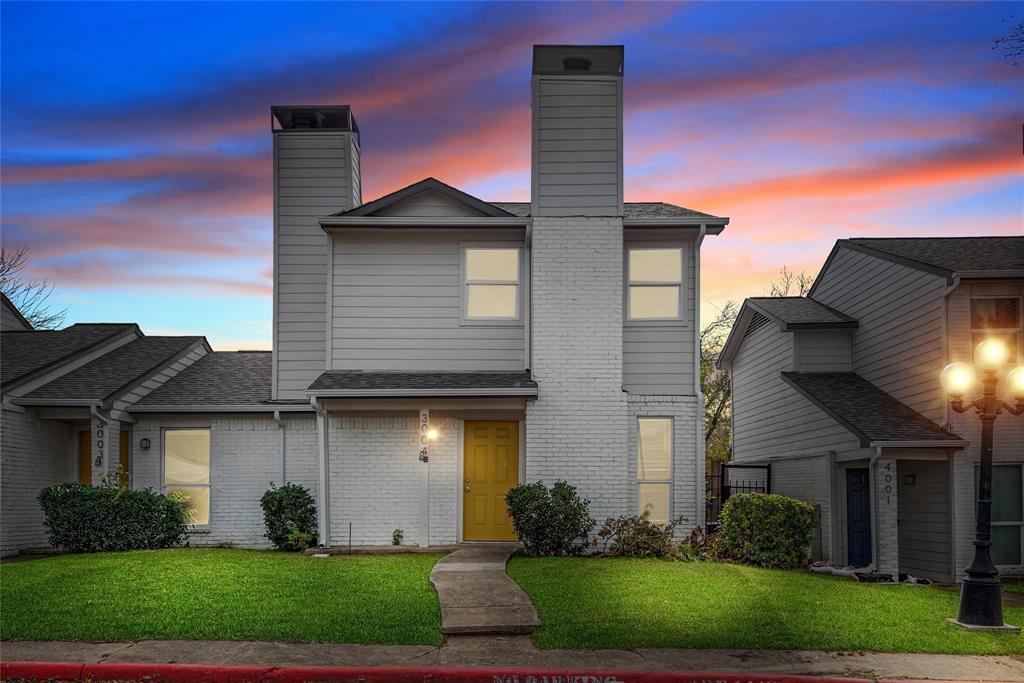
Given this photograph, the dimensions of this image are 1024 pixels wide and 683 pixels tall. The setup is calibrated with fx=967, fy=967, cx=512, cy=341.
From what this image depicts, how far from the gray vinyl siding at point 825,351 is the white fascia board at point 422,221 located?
7022mm

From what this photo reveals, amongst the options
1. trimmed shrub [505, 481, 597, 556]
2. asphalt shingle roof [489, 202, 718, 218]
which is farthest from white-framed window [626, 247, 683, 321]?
trimmed shrub [505, 481, 597, 556]

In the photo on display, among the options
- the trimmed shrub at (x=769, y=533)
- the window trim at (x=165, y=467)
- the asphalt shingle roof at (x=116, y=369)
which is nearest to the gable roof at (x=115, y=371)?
the asphalt shingle roof at (x=116, y=369)

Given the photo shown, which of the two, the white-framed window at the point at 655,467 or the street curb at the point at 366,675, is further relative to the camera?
the white-framed window at the point at 655,467

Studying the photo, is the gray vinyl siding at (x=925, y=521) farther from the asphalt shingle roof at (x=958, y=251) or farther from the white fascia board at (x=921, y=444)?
the asphalt shingle roof at (x=958, y=251)

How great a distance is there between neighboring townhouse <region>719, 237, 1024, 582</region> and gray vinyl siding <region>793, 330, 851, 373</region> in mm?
21

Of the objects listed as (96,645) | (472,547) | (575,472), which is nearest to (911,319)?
(575,472)

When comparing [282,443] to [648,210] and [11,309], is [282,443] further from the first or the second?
[11,309]

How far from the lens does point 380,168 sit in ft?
71.4

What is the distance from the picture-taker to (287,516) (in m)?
17.8

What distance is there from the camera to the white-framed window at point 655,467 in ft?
57.3

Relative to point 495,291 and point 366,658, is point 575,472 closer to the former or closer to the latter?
point 495,291

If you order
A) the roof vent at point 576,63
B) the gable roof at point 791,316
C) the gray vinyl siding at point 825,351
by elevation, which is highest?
the roof vent at point 576,63

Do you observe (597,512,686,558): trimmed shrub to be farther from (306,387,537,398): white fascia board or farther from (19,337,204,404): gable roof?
(19,337,204,404): gable roof

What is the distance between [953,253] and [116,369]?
1680 centimetres
